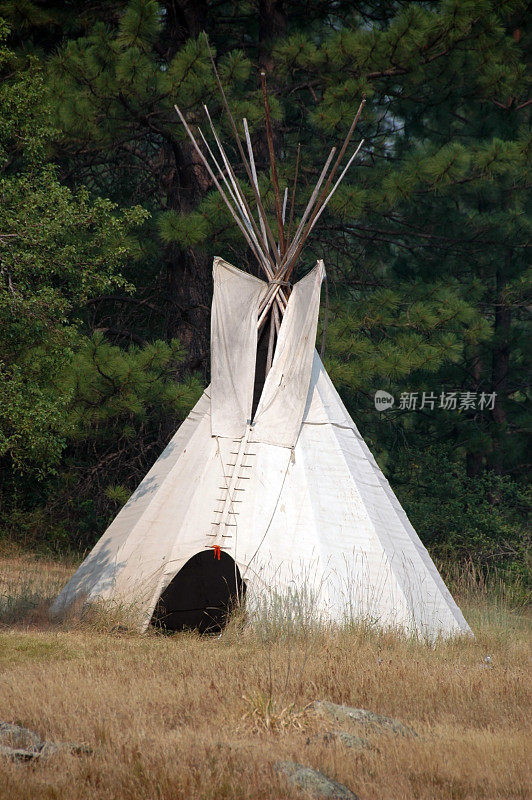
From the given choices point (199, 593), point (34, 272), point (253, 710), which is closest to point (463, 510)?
point (199, 593)

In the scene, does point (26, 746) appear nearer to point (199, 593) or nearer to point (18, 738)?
point (18, 738)

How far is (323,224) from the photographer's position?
505 inches

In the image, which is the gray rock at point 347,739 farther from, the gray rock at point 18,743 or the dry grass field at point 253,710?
the gray rock at point 18,743

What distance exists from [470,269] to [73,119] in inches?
293

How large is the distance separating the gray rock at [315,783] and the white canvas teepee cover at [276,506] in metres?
2.50

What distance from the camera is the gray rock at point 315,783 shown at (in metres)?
3.49

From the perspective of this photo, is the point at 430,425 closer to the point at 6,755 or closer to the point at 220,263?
the point at 220,263

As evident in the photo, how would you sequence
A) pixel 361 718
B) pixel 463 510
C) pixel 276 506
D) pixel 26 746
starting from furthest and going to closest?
1. pixel 463 510
2. pixel 276 506
3. pixel 361 718
4. pixel 26 746

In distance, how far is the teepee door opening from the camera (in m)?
8.24

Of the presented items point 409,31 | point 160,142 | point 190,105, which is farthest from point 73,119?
point 409,31

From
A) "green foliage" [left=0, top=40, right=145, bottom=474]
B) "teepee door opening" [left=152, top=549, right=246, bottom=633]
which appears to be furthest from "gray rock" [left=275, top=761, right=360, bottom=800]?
"teepee door opening" [left=152, top=549, right=246, bottom=633]

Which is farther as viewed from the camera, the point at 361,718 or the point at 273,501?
the point at 273,501

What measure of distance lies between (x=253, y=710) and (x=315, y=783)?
0.89 meters

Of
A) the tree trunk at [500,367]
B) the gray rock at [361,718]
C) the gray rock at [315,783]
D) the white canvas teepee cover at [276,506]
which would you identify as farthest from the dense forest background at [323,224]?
the gray rock at [315,783]
